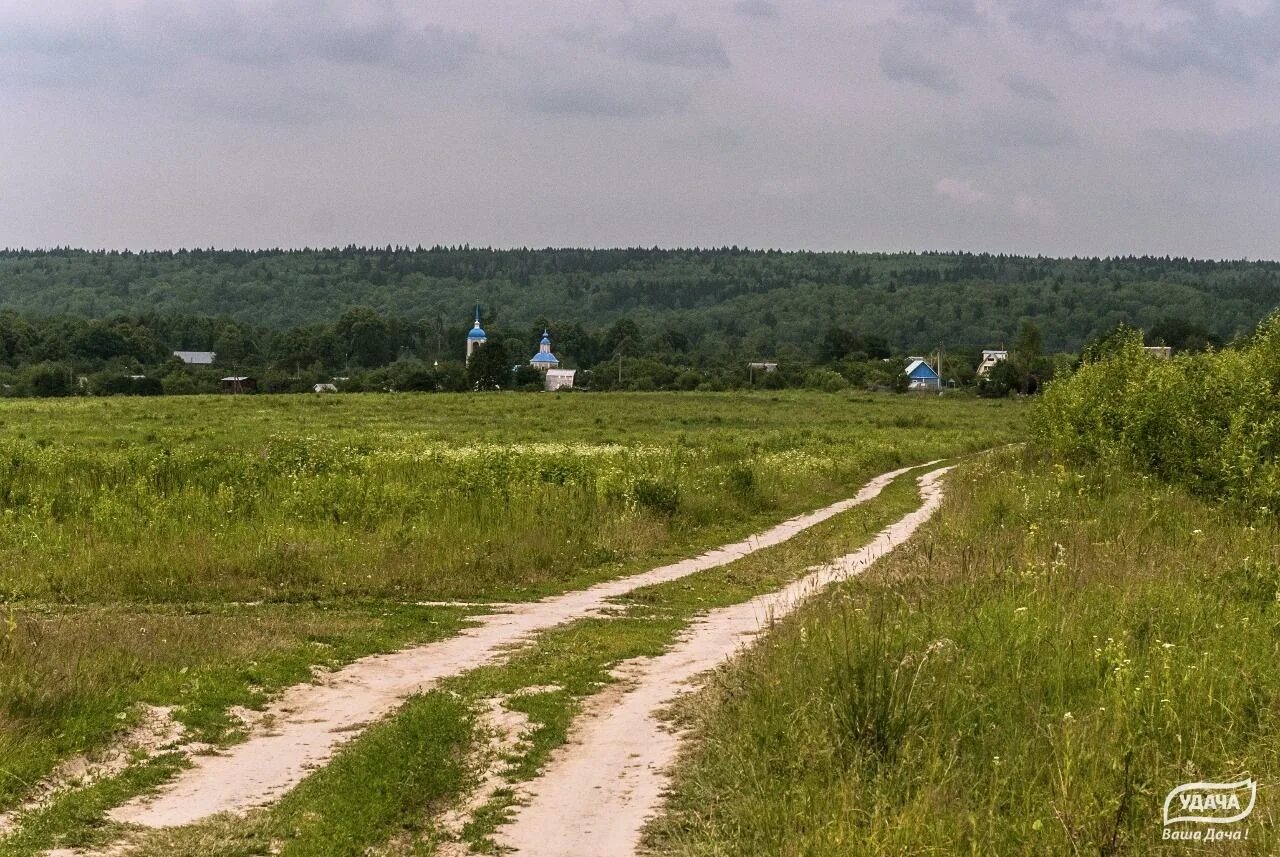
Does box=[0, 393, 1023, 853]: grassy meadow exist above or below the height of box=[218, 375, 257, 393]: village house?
above

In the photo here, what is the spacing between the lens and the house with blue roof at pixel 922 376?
422 feet

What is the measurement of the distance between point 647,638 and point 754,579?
Result: 199 inches

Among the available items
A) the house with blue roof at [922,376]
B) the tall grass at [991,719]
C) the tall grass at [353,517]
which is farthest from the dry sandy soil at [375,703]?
the house with blue roof at [922,376]

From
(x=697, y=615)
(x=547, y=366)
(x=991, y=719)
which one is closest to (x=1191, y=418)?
(x=697, y=615)

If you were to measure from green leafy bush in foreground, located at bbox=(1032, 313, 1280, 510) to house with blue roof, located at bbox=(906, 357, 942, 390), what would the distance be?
94281 millimetres

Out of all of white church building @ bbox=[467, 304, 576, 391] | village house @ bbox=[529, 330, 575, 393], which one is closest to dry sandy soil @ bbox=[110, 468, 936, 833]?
white church building @ bbox=[467, 304, 576, 391]

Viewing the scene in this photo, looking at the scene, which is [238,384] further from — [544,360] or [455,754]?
[455,754]

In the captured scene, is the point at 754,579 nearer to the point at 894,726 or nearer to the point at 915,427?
the point at 894,726

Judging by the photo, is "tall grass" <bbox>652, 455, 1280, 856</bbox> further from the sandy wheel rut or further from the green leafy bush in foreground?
the green leafy bush in foreground

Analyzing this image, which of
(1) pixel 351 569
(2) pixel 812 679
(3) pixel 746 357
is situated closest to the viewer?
(2) pixel 812 679

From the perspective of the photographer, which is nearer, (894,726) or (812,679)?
(894,726)

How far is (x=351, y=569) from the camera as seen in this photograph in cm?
1827

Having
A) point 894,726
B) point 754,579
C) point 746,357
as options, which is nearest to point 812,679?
point 894,726

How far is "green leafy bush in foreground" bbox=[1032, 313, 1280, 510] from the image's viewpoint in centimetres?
2250
